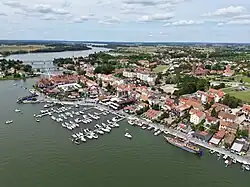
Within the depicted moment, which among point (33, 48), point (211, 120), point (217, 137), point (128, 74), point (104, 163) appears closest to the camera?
point (104, 163)

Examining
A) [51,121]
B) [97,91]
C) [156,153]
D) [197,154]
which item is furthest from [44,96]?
[197,154]

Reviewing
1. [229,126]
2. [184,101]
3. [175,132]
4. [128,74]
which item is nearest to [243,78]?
[128,74]

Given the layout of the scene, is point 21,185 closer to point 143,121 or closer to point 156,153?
point 156,153

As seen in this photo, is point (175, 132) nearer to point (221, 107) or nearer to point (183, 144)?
point (183, 144)

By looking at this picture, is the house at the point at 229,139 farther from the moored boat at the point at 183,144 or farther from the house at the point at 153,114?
the house at the point at 153,114

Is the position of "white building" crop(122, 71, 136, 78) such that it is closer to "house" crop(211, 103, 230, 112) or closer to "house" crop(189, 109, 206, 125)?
"house" crop(211, 103, 230, 112)
